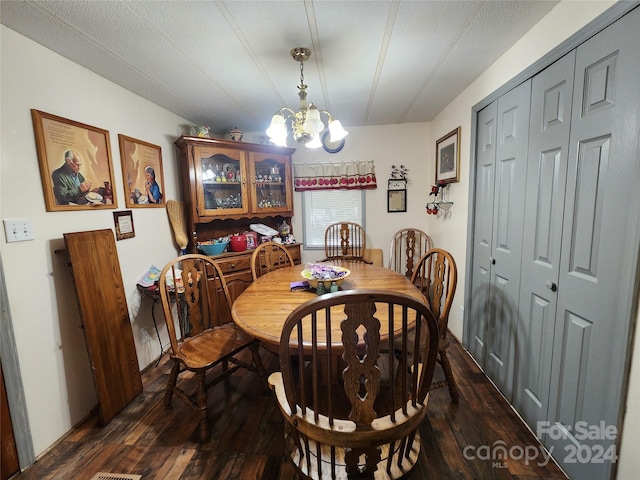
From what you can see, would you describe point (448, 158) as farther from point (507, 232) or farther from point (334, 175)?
point (334, 175)

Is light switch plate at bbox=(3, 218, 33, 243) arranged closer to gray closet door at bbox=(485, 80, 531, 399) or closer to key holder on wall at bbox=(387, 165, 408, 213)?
gray closet door at bbox=(485, 80, 531, 399)

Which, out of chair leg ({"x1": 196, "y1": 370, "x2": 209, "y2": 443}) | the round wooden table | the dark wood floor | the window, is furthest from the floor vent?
the window

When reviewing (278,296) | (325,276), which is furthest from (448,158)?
(278,296)

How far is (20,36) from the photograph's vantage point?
4.49 feet

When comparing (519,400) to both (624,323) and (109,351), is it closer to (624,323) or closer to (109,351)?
(624,323)

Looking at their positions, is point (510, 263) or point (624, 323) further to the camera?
point (510, 263)

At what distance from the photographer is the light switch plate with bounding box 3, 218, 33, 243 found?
4.29ft

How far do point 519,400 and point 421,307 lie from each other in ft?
4.76

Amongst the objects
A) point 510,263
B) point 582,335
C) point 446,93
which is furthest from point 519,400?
point 446,93

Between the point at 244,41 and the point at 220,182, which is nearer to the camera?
the point at 244,41

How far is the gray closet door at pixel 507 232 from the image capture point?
1.59 metres

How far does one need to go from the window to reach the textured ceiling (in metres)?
1.25

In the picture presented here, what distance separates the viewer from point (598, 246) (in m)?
1.12

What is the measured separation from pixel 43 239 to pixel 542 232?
273 cm
